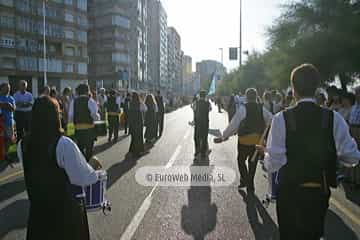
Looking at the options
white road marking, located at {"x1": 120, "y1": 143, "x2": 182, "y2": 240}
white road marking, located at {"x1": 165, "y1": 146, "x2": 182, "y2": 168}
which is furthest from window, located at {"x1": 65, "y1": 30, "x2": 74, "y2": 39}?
white road marking, located at {"x1": 120, "y1": 143, "x2": 182, "y2": 240}

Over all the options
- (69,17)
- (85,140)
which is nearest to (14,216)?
(85,140)

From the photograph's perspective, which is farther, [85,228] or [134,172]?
[134,172]

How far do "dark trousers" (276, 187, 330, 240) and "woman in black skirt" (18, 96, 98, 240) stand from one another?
5.33 feet

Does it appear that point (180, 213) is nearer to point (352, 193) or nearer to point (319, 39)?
point (352, 193)

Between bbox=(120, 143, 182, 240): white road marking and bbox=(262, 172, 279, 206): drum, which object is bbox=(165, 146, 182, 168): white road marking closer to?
bbox=(120, 143, 182, 240): white road marking

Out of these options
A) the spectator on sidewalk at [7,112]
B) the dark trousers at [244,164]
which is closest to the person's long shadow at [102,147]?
the spectator on sidewalk at [7,112]

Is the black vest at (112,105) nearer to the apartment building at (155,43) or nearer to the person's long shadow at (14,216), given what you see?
the person's long shadow at (14,216)

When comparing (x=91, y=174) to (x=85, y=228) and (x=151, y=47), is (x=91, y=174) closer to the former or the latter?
(x=85, y=228)

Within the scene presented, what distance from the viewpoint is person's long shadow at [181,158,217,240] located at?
5.43 metres

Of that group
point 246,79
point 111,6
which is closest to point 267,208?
point 246,79

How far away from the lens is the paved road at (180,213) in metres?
5.31

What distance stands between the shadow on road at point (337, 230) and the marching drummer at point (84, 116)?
534 centimetres

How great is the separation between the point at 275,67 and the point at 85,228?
25.9 metres

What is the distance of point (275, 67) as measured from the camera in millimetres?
27922
